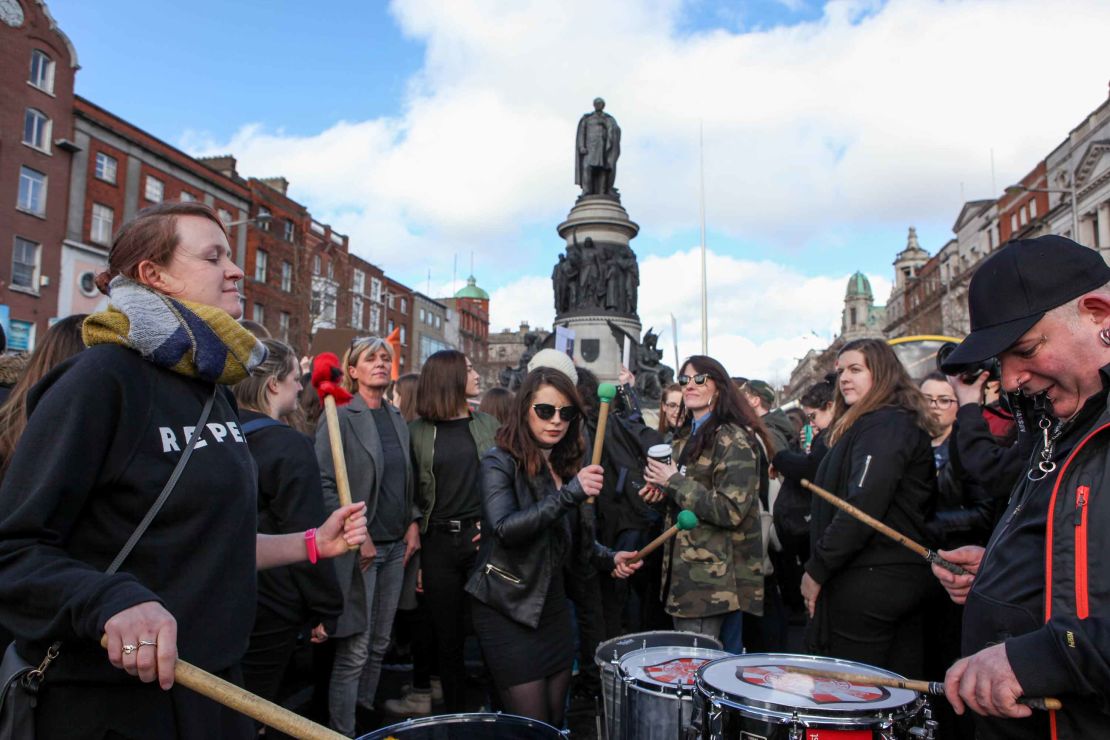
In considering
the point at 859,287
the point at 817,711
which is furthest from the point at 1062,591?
the point at 859,287

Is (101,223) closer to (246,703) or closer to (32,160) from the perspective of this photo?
(32,160)

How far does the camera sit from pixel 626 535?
5.45 metres

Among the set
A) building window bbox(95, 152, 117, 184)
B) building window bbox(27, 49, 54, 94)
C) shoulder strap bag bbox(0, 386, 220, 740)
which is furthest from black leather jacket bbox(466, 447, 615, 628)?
building window bbox(95, 152, 117, 184)

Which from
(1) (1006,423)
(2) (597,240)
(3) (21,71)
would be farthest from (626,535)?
(3) (21,71)

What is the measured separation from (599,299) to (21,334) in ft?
72.7

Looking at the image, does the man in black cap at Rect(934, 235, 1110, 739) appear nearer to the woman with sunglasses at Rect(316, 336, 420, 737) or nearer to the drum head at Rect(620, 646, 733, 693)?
the drum head at Rect(620, 646, 733, 693)

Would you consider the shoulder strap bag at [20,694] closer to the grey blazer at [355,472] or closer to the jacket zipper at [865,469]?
the grey blazer at [355,472]

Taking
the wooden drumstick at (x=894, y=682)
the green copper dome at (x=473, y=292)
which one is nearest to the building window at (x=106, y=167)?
the wooden drumstick at (x=894, y=682)

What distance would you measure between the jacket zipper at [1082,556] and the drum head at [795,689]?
2.08 feet

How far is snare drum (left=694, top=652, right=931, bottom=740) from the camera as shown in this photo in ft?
6.59

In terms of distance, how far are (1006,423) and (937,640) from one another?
1.30m

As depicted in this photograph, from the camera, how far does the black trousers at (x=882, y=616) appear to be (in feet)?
11.6

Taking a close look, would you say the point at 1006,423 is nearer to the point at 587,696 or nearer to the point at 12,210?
the point at 587,696

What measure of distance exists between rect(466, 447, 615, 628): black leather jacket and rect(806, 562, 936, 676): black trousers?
1.37 m
